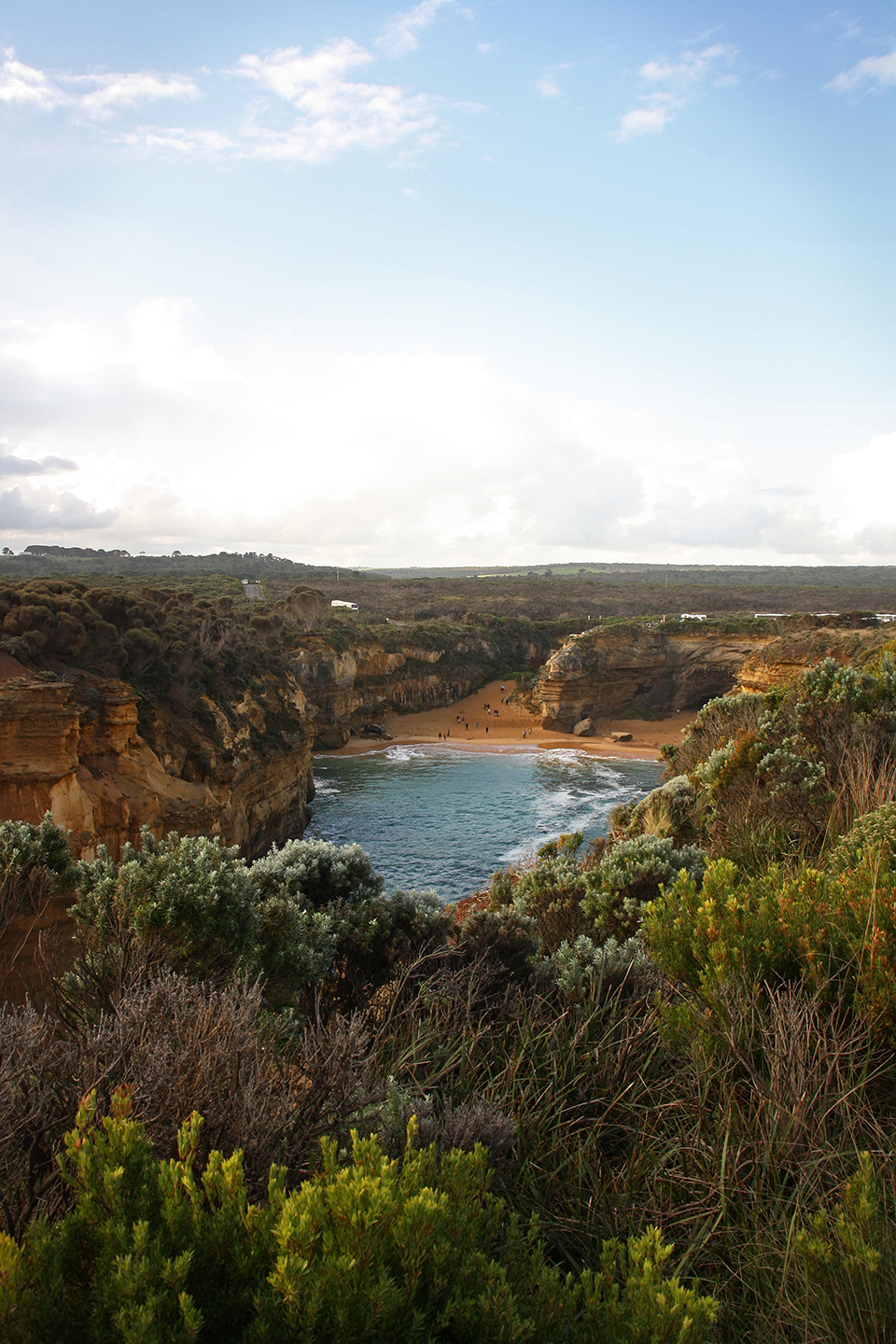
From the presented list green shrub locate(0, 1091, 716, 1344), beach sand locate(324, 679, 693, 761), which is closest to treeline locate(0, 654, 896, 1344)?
green shrub locate(0, 1091, 716, 1344)

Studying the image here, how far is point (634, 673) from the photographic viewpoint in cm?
5159

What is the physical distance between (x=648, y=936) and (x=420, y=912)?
9.23ft

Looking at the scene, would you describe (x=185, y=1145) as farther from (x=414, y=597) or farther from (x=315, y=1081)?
(x=414, y=597)

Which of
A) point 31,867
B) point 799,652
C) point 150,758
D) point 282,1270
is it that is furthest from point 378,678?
point 282,1270

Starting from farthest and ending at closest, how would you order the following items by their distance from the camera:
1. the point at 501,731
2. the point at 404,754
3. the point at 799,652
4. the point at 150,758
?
the point at 501,731
the point at 404,754
the point at 799,652
the point at 150,758

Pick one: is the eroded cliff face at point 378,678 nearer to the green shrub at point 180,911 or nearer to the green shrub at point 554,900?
the green shrub at point 554,900

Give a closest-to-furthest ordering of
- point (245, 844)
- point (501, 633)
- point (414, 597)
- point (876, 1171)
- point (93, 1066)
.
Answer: point (93, 1066), point (876, 1171), point (245, 844), point (501, 633), point (414, 597)

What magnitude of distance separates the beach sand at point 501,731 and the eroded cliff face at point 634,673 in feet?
4.21

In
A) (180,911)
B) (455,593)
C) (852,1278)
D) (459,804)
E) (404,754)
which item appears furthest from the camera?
(455,593)

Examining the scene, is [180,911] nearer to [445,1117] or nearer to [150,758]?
[445,1117]

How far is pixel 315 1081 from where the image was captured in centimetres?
280

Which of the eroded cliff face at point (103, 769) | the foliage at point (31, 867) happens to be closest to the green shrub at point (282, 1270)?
the foliage at point (31, 867)

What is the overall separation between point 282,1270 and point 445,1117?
1353mm

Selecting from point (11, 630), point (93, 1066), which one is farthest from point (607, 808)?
point (93, 1066)
